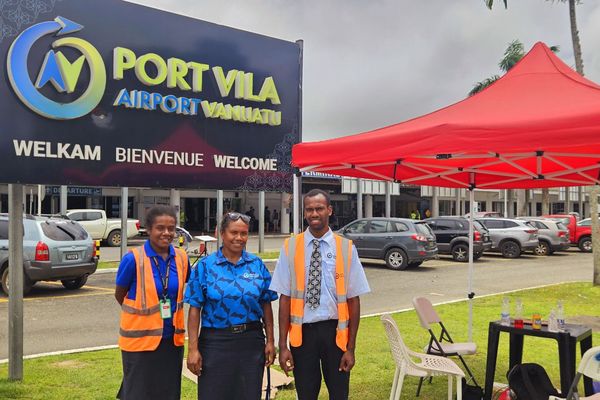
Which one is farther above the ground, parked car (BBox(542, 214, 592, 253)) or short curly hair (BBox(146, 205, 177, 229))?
short curly hair (BBox(146, 205, 177, 229))

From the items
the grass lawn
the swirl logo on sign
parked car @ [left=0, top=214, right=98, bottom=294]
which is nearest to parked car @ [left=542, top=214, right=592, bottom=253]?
the grass lawn

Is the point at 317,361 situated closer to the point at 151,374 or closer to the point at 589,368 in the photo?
the point at 151,374

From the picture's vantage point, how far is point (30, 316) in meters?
9.43

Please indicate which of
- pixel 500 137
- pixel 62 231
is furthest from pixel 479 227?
pixel 500 137

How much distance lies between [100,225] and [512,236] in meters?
17.5

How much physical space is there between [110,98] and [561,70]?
176 inches

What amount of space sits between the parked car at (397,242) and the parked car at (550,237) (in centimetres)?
757

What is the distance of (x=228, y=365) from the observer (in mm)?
3461

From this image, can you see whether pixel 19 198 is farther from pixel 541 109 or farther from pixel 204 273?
pixel 541 109

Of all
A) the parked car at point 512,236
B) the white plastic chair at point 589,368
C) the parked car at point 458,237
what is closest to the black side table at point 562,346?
the white plastic chair at point 589,368

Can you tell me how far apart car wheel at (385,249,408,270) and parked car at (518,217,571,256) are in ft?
27.0

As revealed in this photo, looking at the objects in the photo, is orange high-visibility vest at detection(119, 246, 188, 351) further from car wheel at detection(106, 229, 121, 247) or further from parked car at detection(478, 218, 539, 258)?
car wheel at detection(106, 229, 121, 247)

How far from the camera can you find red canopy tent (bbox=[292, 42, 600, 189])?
4.18m

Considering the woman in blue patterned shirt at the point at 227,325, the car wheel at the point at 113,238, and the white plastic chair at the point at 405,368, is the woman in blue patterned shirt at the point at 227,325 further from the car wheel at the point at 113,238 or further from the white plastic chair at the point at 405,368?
the car wheel at the point at 113,238
